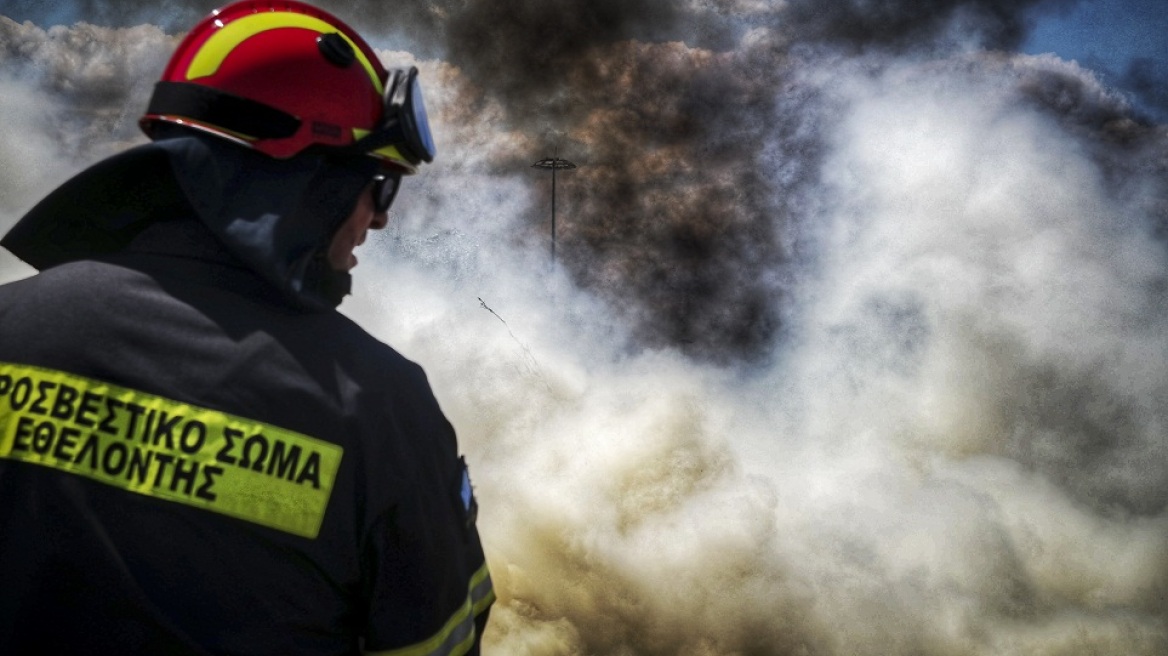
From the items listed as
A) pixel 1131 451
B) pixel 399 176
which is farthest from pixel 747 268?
pixel 399 176

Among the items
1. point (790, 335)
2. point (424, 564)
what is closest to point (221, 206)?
point (424, 564)

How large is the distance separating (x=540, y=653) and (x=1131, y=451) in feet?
22.9

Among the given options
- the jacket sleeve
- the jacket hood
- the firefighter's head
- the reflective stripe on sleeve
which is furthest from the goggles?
the reflective stripe on sleeve

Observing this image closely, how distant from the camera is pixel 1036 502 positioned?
713 cm

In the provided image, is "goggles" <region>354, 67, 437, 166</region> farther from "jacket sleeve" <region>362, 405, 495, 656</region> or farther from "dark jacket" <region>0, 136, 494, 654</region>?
"jacket sleeve" <region>362, 405, 495, 656</region>

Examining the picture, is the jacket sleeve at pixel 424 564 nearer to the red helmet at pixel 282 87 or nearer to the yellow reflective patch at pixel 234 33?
the red helmet at pixel 282 87

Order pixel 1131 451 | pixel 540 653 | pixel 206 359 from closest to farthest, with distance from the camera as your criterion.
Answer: pixel 206 359, pixel 540 653, pixel 1131 451

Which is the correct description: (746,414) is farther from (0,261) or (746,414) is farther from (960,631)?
(0,261)

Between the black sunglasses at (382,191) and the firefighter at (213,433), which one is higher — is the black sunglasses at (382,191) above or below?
above

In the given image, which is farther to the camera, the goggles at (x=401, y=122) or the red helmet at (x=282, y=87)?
the goggles at (x=401, y=122)

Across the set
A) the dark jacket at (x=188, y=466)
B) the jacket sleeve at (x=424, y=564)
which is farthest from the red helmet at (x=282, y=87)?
the jacket sleeve at (x=424, y=564)

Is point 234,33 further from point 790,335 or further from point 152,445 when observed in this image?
point 790,335

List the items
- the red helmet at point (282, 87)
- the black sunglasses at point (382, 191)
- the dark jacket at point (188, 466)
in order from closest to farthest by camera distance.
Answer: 1. the dark jacket at point (188, 466)
2. the red helmet at point (282, 87)
3. the black sunglasses at point (382, 191)

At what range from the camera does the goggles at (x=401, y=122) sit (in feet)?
5.82
